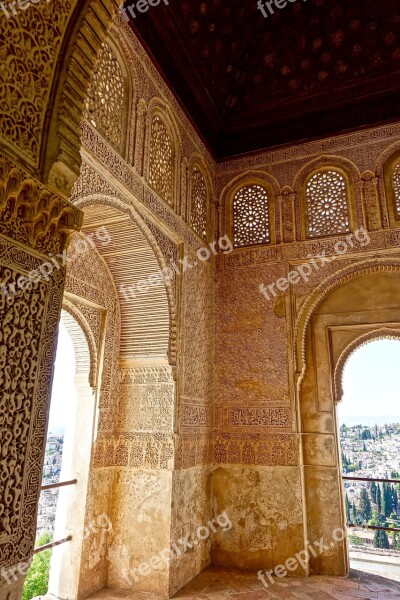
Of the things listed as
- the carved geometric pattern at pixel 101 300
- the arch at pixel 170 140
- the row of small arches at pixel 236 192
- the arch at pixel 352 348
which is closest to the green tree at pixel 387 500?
the arch at pixel 352 348

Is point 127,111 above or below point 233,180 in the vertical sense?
below

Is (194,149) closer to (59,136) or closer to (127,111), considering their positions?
(127,111)

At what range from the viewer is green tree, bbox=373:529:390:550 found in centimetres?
519

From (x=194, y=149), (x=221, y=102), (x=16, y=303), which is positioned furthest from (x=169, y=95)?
(x=16, y=303)

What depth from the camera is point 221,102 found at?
251 inches

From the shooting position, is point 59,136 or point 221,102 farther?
point 221,102

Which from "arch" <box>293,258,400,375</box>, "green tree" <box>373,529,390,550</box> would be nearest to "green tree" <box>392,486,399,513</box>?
"green tree" <box>373,529,390,550</box>

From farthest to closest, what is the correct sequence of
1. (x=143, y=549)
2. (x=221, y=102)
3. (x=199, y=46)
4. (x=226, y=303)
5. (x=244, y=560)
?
(x=221, y=102)
(x=226, y=303)
(x=199, y=46)
(x=244, y=560)
(x=143, y=549)

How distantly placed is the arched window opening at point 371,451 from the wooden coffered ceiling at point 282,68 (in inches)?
129

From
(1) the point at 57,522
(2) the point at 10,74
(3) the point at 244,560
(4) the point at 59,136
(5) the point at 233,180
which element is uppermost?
(5) the point at 233,180

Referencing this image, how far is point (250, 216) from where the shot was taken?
622 centimetres

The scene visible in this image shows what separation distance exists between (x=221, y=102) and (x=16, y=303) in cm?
550

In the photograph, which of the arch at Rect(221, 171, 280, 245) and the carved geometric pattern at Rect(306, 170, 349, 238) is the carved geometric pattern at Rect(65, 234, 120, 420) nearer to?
the arch at Rect(221, 171, 280, 245)

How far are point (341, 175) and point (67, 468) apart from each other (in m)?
4.99
